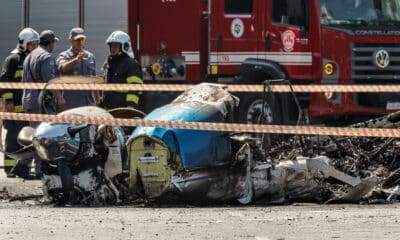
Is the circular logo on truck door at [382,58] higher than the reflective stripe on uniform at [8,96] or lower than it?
higher

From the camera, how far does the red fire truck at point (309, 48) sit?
14375 millimetres

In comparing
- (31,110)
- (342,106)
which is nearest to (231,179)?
(31,110)

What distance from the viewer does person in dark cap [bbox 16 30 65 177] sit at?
1162cm

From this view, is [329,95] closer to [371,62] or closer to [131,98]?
[371,62]

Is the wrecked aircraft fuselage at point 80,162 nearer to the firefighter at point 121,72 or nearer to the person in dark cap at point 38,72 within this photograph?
the firefighter at point 121,72

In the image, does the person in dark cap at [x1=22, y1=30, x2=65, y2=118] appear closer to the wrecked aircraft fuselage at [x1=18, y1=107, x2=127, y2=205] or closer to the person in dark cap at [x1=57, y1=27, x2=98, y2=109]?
the person in dark cap at [x1=57, y1=27, x2=98, y2=109]

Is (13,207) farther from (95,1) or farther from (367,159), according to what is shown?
(95,1)

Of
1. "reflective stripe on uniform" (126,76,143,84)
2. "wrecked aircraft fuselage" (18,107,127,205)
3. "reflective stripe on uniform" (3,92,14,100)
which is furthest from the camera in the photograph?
"reflective stripe on uniform" (3,92,14,100)

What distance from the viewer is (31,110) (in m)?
11.8

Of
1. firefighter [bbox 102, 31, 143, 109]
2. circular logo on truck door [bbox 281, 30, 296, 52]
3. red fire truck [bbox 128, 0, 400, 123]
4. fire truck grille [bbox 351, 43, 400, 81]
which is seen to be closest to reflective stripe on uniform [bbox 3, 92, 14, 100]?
firefighter [bbox 102, 31, 143, 109]

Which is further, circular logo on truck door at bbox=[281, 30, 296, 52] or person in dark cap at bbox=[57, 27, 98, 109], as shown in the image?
circular logo on truck door at bbox=[281, 30, 296, 52]

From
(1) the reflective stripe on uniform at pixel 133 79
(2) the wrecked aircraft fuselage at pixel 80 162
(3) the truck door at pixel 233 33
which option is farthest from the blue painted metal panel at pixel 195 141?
(3) the truck door at pixel 233 33

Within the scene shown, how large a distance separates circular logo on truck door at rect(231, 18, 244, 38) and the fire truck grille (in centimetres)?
173

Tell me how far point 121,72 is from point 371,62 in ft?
15.1
